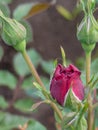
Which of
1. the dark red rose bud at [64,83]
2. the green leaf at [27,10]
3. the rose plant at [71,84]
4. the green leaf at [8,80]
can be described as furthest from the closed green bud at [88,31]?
the green leaf at [8,80]

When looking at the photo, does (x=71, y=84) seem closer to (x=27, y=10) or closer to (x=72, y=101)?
(x=72, y=101)

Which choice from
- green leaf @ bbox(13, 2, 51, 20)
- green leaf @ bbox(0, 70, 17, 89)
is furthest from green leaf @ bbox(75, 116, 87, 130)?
green leaf @ bbox(0, 70, 17, 89)

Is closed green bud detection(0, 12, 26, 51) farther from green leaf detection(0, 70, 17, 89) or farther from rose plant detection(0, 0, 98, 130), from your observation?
green leaf detection(0, 70, 17, 89)

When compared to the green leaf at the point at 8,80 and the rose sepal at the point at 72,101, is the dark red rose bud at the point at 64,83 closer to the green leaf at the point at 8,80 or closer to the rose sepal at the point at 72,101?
the rose sepal at the point at 72,101

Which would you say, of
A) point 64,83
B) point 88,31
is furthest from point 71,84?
point 88,31

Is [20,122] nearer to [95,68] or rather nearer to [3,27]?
[95,68]

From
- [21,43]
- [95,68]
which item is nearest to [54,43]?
[95,68]
